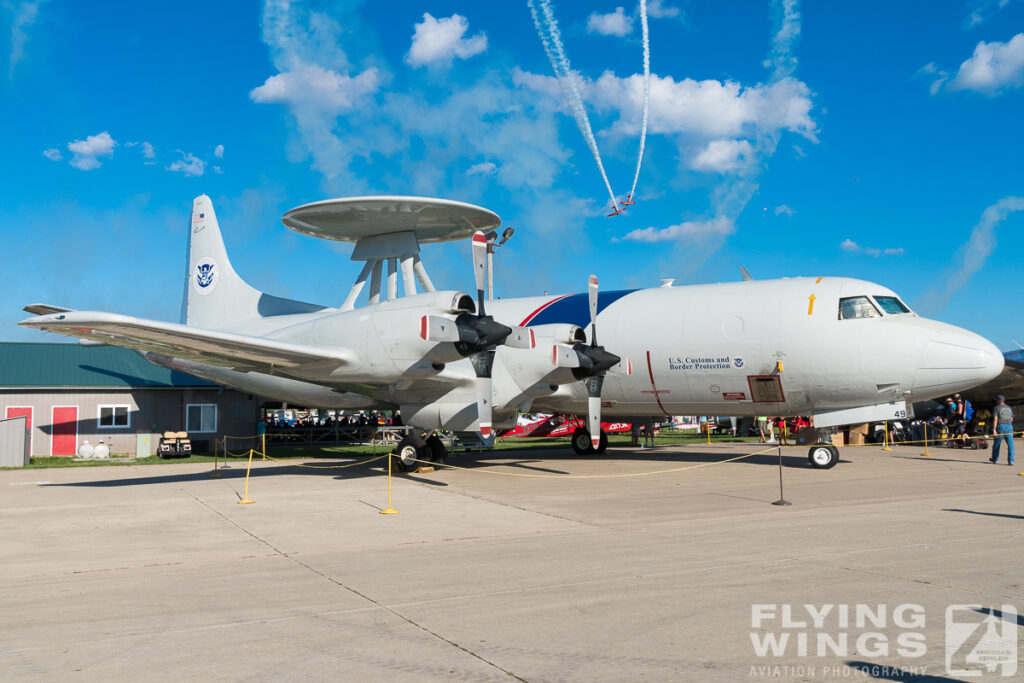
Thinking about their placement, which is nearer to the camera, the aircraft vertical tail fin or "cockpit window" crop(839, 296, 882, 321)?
"cockpit window" crop(839, 296, 882, 321)

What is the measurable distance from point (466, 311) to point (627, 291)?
676 centimetres

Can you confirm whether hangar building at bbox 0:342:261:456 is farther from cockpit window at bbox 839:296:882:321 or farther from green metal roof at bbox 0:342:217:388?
cockpit window at bbox 839:296:882:321

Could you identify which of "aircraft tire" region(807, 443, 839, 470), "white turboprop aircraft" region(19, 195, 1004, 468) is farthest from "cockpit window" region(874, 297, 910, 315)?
"aircraft tire" region(807, 443, 839, 470)

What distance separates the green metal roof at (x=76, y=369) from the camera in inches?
1054

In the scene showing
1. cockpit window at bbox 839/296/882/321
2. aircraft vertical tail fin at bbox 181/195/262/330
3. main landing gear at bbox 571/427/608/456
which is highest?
aircraft vertical tail fin at bbox 181/195/262/330

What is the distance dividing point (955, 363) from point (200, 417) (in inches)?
973

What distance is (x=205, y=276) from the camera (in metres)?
24.7

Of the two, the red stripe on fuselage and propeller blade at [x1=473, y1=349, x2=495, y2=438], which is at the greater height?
the red stripe on fuselage

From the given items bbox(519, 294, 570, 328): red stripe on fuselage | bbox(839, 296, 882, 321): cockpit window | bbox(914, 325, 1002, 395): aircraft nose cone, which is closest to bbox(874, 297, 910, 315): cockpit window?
bbox(839, 296, 882, 321): cockpit window

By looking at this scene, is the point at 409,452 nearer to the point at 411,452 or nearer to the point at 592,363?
the point at 411,452

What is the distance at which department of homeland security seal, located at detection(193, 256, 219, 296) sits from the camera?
80.5 ft

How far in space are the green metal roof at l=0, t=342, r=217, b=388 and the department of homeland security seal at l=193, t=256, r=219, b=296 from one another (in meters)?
4.77

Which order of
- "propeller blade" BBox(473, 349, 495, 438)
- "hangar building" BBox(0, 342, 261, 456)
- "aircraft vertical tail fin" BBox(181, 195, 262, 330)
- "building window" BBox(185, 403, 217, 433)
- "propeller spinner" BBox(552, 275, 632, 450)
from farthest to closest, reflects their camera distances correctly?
"building window" BBox(185, 403, 217, 433) → "hangar building" BBox(0, 342, 261, 456) → "aircraft vertical tail fin" BBox(181, 195, 262, 330) → "propeller spinner" BBox(552, 275, 632, 450) → "propeller blade" BBox(473, 349, 495, 438)

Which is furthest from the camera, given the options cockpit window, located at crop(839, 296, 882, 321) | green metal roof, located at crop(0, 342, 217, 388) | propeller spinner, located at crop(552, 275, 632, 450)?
green metal roof, located at crop(0, 342, 217, 388)
